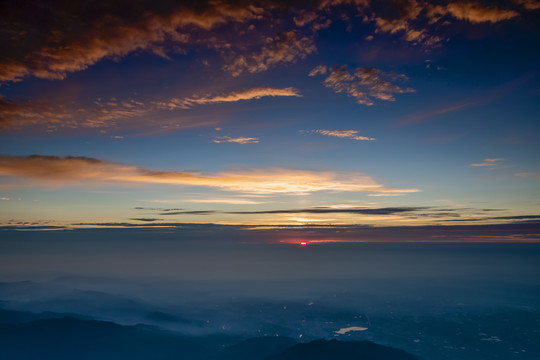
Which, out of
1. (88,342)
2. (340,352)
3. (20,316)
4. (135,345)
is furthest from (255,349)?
(20,316)

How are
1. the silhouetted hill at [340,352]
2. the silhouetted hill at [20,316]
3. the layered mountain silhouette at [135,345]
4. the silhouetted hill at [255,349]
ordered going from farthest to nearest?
the silhouetted hill at [20,316]
the silhouetted hill at [255,349]
the layered mountain silhouette at [135,345]
the silhouetted hill at [340,352]

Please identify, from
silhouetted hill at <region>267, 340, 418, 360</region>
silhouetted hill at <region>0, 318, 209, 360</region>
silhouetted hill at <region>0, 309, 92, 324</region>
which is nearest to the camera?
silhouetted hill at <region>267, 340, 418, 360</region>

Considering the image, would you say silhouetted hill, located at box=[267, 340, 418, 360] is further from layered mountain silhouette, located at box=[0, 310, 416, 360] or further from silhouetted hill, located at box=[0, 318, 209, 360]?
silhouetted hill, located at box=[0, 318, 209, 360]

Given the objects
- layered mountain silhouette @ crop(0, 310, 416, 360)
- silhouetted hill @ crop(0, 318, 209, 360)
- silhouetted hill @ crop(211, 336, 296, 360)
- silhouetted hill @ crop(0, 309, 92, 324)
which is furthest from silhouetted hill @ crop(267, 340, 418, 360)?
silhouetted hill @ crop(0, 309, 92, 324)

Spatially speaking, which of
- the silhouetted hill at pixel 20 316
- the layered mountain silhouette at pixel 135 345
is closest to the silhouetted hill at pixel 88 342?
the layered mountain silhouette at pixel 135 345

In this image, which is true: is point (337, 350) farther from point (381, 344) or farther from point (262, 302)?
point (262, 302)

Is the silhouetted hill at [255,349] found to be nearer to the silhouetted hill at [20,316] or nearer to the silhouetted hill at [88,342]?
the silhouetted hill at [88,342]

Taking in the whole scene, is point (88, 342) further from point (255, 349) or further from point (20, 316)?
point (255, 349)
